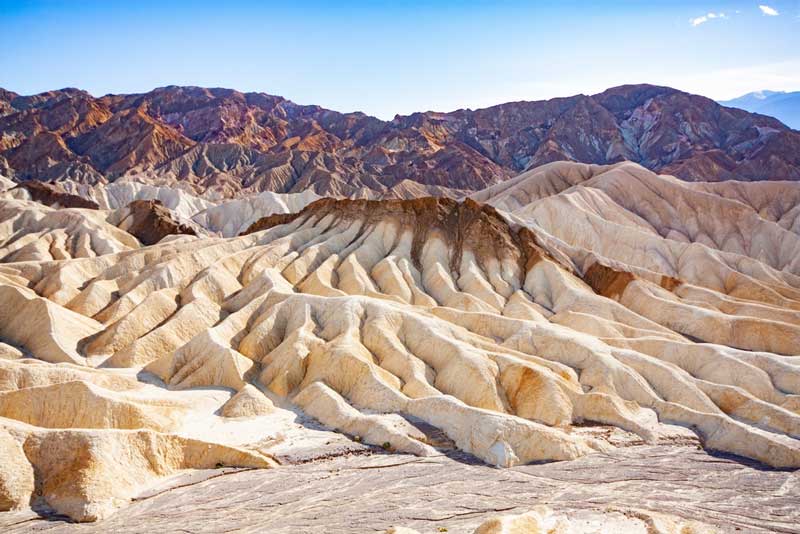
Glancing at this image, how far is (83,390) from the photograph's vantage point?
2944 cm

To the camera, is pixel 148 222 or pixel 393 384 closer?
pixel 393 384

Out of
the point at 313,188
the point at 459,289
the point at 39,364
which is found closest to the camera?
the point at 39,364

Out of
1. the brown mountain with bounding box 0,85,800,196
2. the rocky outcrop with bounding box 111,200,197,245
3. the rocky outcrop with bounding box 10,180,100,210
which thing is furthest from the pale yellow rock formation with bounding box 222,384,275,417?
the brown mountain with bounding box 0,85,800,196

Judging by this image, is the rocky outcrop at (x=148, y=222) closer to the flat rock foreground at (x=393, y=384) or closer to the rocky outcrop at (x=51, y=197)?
the flat rock foreground at (x=393, y=384)

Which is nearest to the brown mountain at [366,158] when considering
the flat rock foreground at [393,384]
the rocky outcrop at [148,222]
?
the rocky outcrop at [148,222]

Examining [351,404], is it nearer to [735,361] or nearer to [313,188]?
[735,361]

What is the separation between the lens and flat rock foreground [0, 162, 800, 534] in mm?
23359

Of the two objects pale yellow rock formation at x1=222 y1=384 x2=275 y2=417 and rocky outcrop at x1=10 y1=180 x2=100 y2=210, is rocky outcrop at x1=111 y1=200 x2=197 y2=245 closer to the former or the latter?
rocky outcrop at x1=10 y1=180 x2=100 y2=210

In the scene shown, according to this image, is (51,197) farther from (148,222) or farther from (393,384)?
(393,384)

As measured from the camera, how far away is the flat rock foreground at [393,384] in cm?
2336

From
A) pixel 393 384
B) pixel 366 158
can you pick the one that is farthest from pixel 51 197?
pixel 366 158

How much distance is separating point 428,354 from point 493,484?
14898mm

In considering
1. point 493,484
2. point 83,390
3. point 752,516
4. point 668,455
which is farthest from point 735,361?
point 83,390

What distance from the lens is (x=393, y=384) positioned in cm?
3622
